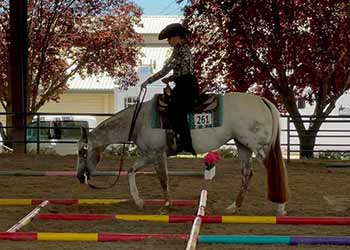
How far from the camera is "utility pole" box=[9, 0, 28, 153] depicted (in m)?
14.4

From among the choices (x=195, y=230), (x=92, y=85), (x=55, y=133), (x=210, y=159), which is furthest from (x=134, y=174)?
(x=92, y=85)

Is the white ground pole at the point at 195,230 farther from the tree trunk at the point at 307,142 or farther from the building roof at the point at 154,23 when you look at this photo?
the building roof at the point at 154,23

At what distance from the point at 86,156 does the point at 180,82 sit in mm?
1373

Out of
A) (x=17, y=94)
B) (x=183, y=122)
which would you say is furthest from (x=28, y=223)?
(x=17, y=94)

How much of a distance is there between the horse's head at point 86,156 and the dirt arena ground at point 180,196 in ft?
1.31

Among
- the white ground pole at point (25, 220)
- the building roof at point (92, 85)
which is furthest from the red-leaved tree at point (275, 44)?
the building roof at point (92, 85)

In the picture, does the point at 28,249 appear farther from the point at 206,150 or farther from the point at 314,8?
the point at 314,8

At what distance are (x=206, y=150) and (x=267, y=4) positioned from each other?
7.68 m

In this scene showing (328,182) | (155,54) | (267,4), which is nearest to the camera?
A: (328,182)

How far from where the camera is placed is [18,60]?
47.6 feet

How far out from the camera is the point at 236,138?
269 inches

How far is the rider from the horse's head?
1.01 m

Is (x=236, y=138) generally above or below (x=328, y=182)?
above

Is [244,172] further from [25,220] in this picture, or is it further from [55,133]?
Result: [55,133]
